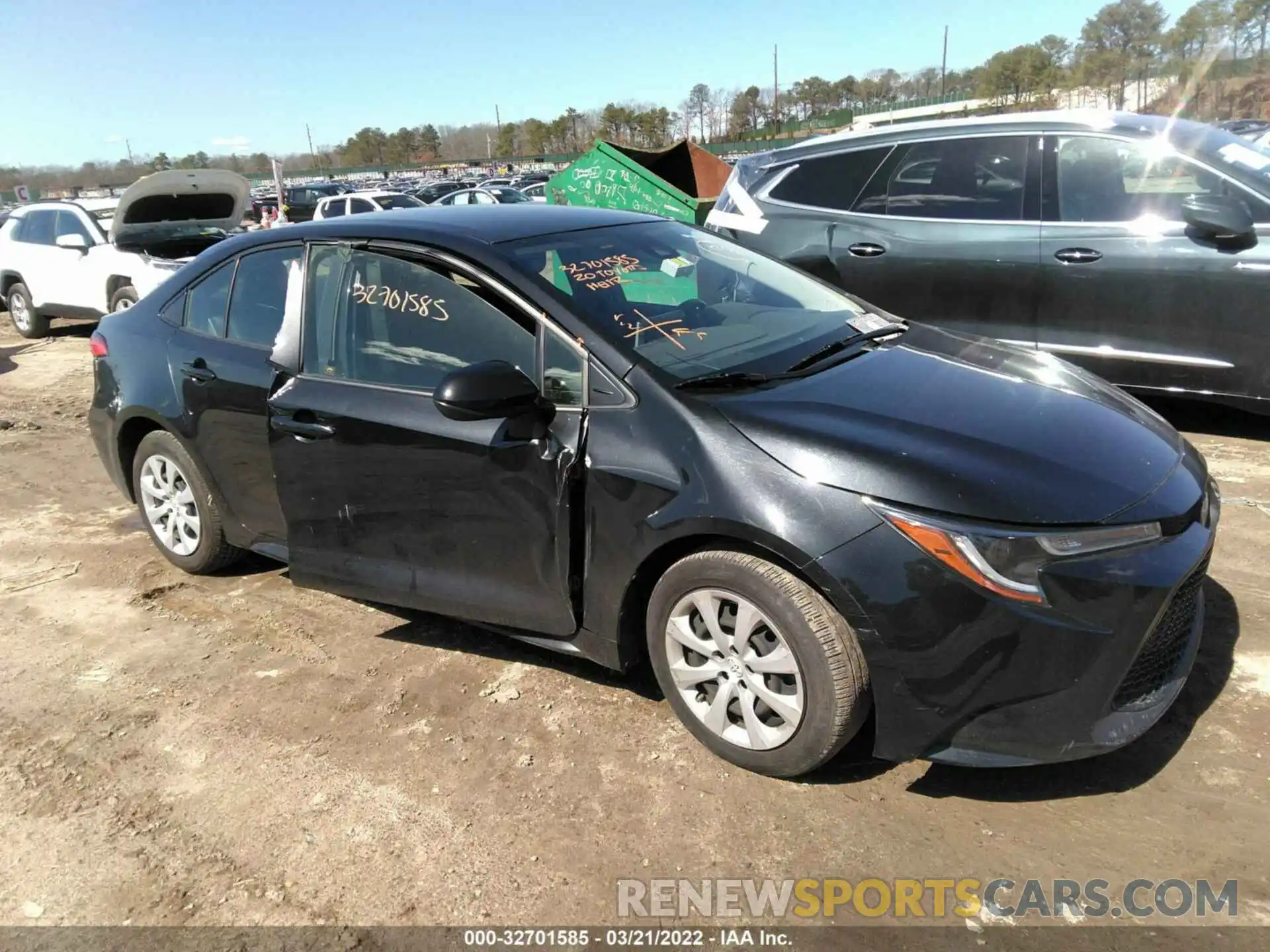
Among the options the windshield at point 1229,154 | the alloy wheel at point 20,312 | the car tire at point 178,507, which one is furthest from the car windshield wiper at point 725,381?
the alloy wheel at point 20,312

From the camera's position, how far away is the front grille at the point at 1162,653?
2.48 metres

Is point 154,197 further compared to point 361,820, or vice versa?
point 154,197

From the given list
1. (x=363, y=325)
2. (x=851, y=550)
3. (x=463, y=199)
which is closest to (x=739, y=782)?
(x=851, y=550)

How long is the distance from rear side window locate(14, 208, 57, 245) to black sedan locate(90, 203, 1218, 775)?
29.0 ft

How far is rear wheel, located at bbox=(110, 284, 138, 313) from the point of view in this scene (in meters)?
10.1

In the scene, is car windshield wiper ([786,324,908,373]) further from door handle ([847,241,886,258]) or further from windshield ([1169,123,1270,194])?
windshield ([1169,123,1270,194])

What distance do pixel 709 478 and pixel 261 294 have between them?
91.7 inches

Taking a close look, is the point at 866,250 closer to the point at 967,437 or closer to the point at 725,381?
the point at 725,381

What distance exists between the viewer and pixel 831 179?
625 cm

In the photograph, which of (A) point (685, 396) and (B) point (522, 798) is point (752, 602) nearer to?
(A) point (685, 396)

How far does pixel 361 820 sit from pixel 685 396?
157 cm

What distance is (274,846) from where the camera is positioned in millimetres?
2660

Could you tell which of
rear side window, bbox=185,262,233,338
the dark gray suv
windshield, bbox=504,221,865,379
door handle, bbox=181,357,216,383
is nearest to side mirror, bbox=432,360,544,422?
windshield, bbox=504,221,865,379

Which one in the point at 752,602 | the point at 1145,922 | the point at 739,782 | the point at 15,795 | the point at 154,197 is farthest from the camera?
the point at 154,197
